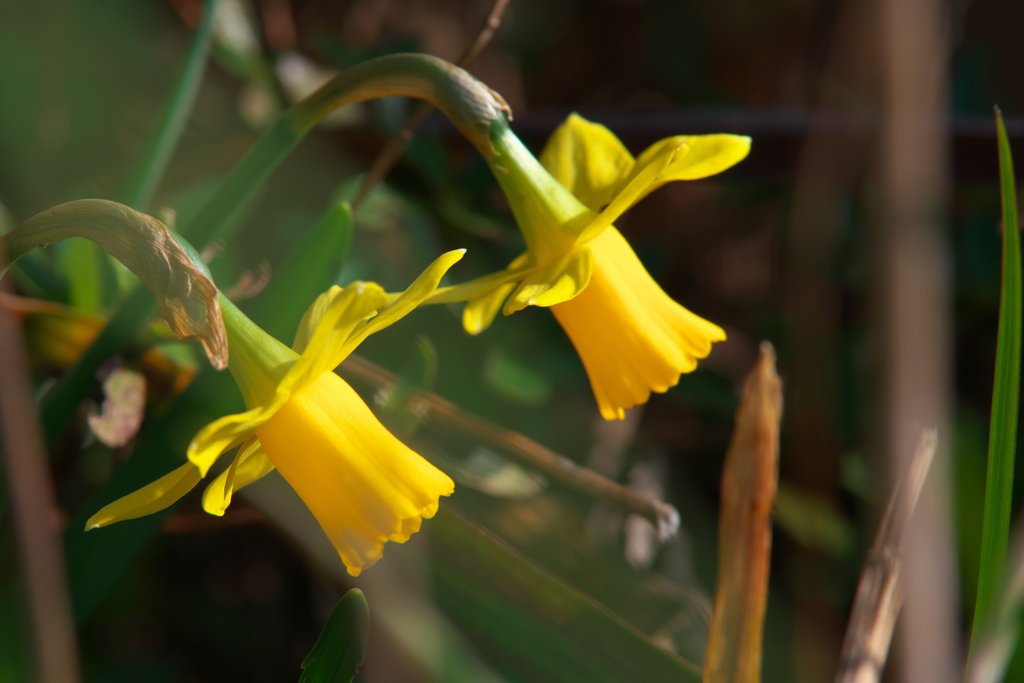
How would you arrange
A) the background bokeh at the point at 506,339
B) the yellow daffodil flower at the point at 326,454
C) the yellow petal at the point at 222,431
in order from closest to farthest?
the yellow petal at the point at 222,431 → the yellow daffodil flower at the point at 326,454 → the background bokeh at the point at 506,339

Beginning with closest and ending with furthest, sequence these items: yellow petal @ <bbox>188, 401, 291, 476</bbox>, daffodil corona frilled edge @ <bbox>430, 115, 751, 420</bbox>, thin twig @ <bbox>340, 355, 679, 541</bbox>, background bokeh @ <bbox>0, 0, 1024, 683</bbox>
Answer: yellow petal @ <bbox>188, 401, 291, 476</bbox> → daffodil corona frilled edge @ <bbox>430, 115, 751, 420</bbox> → thin twig @ <bbox>340, 355, 679, 541</bbox> → background bokeh @ <bbox>0, 0, 1024, 683</bbox>

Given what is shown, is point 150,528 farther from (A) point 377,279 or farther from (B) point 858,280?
(B) point 858,280

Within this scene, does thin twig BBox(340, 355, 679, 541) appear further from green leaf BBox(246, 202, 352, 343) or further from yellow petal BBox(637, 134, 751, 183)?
yellow petal BBox(637, 134, 751, 183)

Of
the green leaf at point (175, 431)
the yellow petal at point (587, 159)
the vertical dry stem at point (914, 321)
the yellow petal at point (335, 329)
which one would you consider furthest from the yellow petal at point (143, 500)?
the vertical dry stem at point (914, 321)

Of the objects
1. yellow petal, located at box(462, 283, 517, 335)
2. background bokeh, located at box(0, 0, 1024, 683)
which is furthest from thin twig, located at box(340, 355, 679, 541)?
yellow petal, located at box(462, 283, 517, 335)

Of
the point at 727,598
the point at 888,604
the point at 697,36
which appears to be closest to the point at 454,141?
the point at 697,36

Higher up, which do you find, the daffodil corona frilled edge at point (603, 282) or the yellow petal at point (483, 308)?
the daffodil corona frilled edge at point (603, 282)

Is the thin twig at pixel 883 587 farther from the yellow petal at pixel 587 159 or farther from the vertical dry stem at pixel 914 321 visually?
the yellow petal at pixel 587 159
